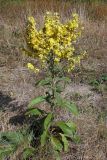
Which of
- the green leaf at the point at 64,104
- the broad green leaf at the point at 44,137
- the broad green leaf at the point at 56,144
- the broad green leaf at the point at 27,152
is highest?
the green leaf at the point at 64,104

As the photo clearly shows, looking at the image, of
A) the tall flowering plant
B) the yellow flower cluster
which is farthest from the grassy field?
the yellow flower cluster

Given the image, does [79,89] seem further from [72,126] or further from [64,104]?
[64,104]

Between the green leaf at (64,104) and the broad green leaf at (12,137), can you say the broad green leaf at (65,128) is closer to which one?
the green leaf at (64,104)

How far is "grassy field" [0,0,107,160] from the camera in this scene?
162 inches

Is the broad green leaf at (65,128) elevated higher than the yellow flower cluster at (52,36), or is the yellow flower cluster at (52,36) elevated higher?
the yellow flower cluster at (52,36)

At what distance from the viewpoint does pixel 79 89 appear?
5504mm

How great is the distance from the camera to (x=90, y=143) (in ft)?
13.4

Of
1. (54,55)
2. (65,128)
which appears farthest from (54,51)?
(65,128)

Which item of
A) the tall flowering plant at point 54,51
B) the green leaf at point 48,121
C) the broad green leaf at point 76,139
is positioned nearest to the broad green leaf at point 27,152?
the tall flowering plant at point 54,51

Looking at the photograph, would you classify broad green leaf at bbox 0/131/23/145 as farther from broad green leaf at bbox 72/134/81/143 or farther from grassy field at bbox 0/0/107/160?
broad green leaf at bbox 72/134/81/143

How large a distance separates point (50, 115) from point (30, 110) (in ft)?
0.85

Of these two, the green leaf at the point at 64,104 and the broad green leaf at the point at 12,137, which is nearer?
the green leaf at the point at 64,104

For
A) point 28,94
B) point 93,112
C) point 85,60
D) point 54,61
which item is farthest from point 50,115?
point 85,60

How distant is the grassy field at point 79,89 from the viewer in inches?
162
